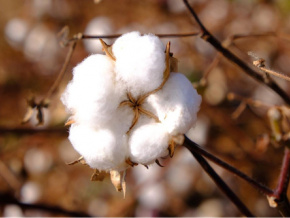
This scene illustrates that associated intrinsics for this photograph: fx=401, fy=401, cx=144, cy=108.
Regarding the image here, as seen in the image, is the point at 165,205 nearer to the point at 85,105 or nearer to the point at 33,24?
the point at 85,105

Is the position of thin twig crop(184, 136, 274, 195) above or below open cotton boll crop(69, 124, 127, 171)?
below

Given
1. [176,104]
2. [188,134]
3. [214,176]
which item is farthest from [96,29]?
[176,104]

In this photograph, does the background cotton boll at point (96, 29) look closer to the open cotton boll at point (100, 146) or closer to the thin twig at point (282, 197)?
the thin twig at point (282, 197)

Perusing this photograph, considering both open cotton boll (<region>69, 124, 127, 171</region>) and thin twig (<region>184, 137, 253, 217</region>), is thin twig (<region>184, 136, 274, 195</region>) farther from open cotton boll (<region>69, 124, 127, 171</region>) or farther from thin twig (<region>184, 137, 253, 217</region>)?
open cotton boll (<region>69, 124, 127, 171</region>)

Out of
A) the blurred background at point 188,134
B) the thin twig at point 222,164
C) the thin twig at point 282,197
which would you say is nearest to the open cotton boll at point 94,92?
the thin twig at point 222,164

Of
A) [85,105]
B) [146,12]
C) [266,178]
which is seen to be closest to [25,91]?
[146,12]

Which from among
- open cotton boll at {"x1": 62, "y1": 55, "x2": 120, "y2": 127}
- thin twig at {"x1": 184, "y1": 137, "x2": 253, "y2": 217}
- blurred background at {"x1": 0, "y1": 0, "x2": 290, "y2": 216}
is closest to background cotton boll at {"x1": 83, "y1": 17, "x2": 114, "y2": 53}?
blurred background at {"x1": 0, "y1": 0, "x2": 290, "y2": 216}

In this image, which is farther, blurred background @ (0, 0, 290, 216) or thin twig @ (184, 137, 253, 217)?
blurred background @ (0, 0, 290, 216)

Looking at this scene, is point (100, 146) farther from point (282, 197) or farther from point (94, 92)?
point (282, 197)
